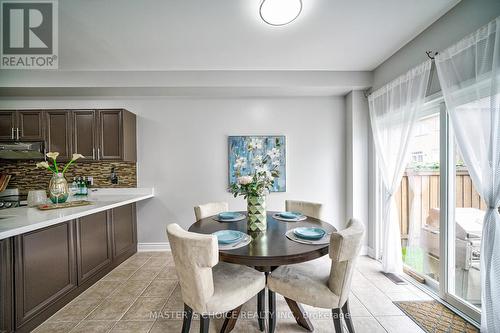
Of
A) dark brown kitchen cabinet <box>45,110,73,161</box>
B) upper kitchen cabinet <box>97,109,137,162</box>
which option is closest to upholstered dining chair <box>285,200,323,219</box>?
upper kitchen cabinet <box>97,109,137,162</box>

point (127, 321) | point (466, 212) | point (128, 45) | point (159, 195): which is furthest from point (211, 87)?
point (466, 212)

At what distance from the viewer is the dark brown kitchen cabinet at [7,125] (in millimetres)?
2715

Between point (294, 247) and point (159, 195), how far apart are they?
8.41 ft

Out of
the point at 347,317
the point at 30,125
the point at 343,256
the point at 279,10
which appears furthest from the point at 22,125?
the point at 347,317

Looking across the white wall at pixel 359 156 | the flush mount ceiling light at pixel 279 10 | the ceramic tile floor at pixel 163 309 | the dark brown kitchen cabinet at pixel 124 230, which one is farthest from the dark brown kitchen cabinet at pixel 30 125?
the white wall at pixel 359 156

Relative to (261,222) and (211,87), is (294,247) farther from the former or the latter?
(211,87)

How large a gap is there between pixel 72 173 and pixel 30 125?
0.84 meters

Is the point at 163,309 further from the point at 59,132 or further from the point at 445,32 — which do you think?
the point at 445,32

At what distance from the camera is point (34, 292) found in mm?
1604

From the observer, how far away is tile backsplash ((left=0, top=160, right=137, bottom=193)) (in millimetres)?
2936

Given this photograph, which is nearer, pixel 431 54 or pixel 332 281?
pixel 332 281

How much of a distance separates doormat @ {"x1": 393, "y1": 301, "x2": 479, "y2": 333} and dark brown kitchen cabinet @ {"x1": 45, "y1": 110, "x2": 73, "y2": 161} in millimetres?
4537

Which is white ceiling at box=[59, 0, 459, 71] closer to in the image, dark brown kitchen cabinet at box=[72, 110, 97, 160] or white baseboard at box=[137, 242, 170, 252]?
dark brown kitchen cabinet at box=[72, 110, 97, 160]

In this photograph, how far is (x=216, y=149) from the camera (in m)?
3.13
